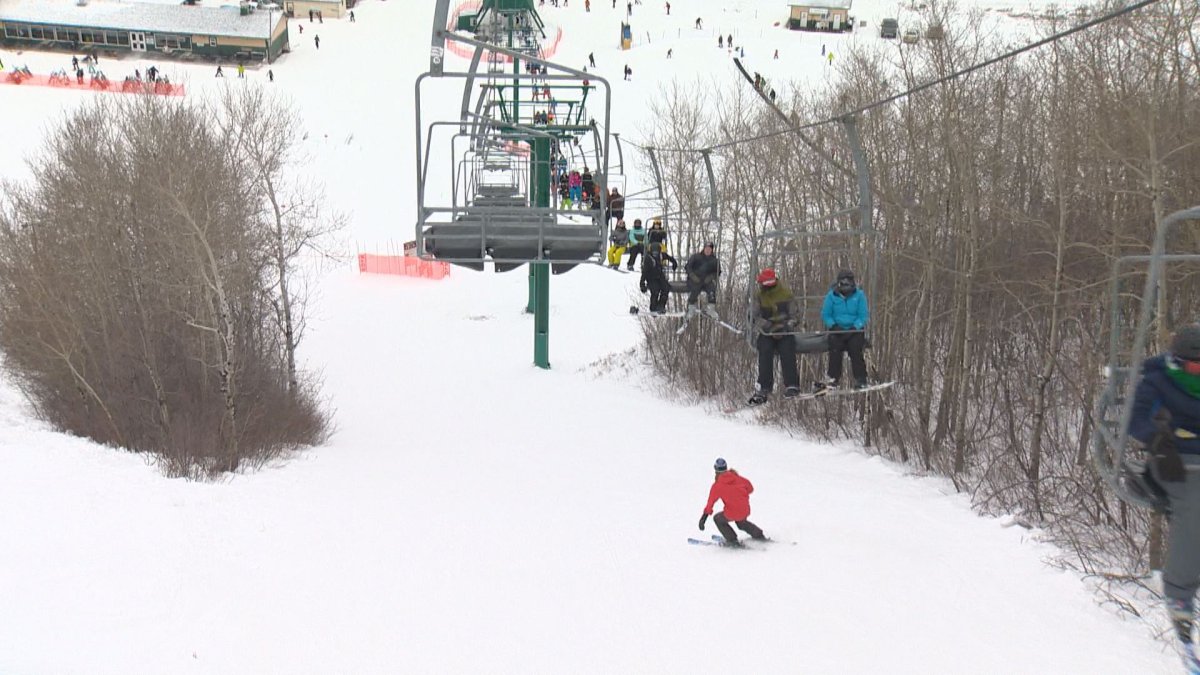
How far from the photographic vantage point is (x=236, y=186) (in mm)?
19484

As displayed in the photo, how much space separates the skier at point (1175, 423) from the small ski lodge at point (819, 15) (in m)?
73.5

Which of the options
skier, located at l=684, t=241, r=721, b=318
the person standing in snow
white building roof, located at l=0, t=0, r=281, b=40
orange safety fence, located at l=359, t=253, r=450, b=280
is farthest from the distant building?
skier, located at l=684, t=241, r=721, b=318

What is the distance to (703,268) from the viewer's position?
13461mm

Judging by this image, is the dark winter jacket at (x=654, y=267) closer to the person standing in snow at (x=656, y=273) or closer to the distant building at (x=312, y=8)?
the person standing in snow at (x=656, y=273)

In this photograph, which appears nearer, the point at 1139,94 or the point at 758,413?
the point at 1139,94

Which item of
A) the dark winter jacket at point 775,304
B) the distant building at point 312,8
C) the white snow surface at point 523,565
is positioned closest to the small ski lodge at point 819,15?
the distant building at point 312,8

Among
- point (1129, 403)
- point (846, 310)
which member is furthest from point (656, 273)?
point (1129, 403)

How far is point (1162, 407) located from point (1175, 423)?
10 centimetres

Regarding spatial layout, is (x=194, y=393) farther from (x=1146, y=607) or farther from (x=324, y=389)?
(x=1146, y=607)

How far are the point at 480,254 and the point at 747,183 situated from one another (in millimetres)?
14152

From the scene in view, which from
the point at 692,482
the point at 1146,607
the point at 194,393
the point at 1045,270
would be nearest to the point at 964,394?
the point at 1045,270

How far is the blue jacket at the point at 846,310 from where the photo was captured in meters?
9.59

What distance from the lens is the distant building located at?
75.4 metres

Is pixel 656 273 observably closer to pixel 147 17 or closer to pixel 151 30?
pixel 151 30
